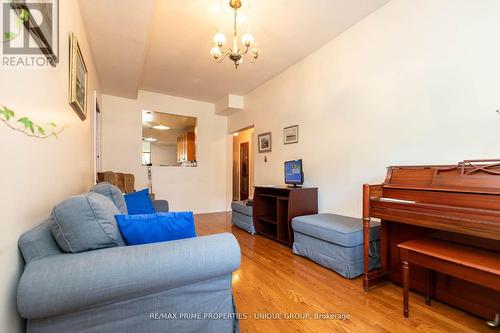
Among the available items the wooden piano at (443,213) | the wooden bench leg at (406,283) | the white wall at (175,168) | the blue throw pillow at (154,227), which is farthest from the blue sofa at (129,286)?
the white wall at (175,168)

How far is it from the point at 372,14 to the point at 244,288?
3085 millimetres

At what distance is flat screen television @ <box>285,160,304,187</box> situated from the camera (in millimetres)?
3251

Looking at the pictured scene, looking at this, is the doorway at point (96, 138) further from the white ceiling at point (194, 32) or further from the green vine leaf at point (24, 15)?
the green vine leaf at point (24, 15)

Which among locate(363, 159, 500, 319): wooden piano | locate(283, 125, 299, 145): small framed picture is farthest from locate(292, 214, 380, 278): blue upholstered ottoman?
locate(283, 125, 299, 145): small framed picture

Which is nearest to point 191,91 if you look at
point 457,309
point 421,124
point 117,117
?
point 117,117

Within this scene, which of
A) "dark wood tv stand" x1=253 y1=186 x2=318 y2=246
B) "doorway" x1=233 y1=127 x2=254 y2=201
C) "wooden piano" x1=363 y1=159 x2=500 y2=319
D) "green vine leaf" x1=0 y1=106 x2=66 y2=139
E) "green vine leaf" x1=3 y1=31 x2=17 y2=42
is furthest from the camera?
"doorway" x1=233 y1=127 x2=254 y2=201

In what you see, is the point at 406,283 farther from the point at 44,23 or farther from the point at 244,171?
the point at 244,171

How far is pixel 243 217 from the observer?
386 centimetres

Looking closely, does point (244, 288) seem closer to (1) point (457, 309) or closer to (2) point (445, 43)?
(1) point (457, 309)

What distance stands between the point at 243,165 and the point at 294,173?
355cm

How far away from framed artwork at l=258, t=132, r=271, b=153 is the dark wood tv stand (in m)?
0.91

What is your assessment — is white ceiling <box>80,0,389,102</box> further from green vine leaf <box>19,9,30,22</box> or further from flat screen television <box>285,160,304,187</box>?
flat screen television <box>285,160,304,187</box>

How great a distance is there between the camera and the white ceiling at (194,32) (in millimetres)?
2285

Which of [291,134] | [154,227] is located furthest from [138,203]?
[291,134]
